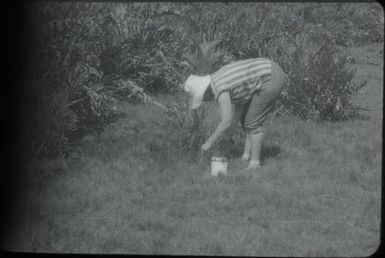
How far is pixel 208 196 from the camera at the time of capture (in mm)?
3385

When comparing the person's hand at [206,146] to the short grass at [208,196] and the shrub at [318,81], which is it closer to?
the short grass at [208,196]

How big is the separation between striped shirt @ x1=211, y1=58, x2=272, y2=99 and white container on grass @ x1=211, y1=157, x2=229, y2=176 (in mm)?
397

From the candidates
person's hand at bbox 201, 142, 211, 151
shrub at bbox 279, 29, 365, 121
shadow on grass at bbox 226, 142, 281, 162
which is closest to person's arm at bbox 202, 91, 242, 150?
person's hand at bbox 201, 142, 211, 151

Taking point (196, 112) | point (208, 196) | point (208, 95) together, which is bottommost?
point (208, 196)

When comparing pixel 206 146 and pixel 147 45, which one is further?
pixel 147 45

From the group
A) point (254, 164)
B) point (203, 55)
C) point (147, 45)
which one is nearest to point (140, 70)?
point (147, 45)

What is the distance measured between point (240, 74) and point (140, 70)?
60cm

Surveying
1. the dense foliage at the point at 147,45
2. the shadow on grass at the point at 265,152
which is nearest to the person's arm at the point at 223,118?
the shadow on grass at the point at 265,152

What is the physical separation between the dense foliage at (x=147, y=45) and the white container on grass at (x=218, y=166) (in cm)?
41

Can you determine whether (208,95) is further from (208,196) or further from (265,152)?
(208,196)

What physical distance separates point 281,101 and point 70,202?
150 centimetres

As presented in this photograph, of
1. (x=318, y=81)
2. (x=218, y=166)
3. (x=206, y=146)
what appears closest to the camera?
(x=218, y=166)

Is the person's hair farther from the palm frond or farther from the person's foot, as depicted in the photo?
the person's foot

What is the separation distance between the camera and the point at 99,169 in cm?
343
